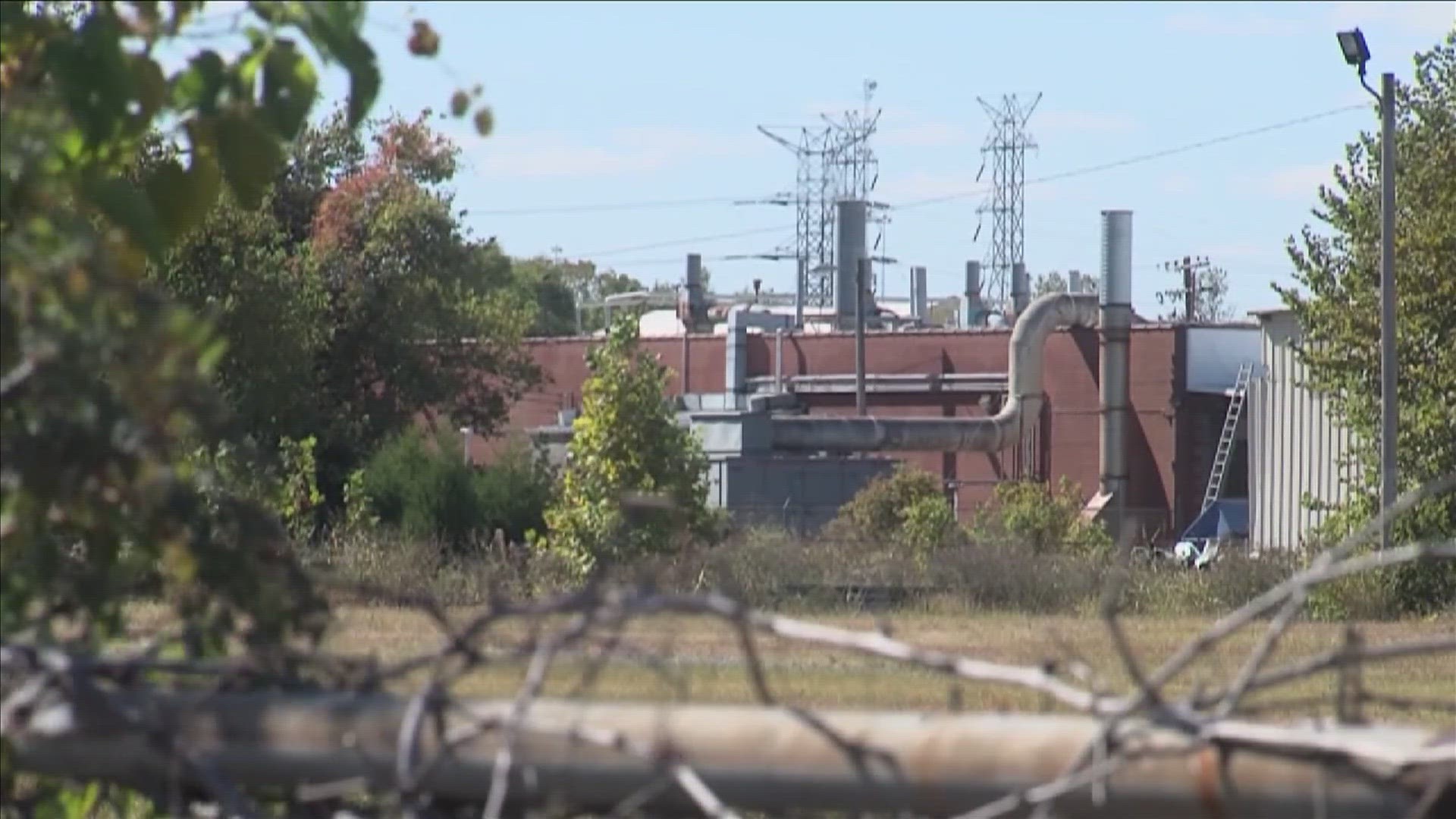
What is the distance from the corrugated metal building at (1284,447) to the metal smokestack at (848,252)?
18.2 meters

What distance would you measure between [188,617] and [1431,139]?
85.8 feet

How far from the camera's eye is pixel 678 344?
53.3 m

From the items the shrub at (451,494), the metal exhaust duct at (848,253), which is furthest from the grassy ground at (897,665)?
the metal exhaust duct at (848,253)

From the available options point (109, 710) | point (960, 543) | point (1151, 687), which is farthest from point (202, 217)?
point (960, 543)

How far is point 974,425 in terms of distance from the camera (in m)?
45.5

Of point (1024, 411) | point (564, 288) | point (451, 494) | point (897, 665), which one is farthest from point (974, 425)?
point (564, 288)

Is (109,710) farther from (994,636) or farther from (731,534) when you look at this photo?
(731,534)

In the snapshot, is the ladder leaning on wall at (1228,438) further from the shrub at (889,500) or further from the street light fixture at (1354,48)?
the street light fixture at (1354,48)

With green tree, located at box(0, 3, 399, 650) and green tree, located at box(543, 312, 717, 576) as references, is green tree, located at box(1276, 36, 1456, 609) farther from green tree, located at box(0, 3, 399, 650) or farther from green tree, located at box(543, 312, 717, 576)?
green tree, located at box(0, 3, 399, 650)

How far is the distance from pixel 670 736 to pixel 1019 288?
6345cm

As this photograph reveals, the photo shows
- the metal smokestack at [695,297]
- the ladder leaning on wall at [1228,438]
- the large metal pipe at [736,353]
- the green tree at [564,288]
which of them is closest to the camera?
the ladder leaning on wall at [1228,438]

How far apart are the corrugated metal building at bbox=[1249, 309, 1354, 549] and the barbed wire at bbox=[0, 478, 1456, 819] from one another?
110 feet

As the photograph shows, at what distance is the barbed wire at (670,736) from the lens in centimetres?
213

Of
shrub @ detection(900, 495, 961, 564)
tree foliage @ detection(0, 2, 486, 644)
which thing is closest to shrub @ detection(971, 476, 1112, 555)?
shrub @ detection(900, 495, 961, 564)
